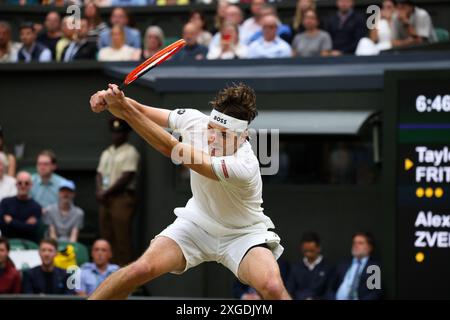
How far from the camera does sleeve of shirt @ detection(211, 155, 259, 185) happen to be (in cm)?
736

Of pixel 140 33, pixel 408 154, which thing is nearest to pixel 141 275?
pixel 408 154

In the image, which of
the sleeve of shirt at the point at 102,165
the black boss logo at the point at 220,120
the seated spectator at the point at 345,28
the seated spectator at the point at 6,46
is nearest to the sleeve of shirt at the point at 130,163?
the sleeve of shirt at the point at 102,165

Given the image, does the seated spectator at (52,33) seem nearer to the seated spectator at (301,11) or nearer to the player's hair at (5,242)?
the seated spectator at (301,11)

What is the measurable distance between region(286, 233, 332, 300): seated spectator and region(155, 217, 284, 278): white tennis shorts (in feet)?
12.7

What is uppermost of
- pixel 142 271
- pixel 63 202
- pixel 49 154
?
pixel 49 154

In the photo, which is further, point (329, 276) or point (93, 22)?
point (93, 22)

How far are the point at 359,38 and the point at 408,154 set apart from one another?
2552 millimetres

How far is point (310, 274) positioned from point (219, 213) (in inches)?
168

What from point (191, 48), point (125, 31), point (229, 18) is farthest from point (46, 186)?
point (229, 18)

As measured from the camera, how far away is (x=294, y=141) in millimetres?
12711

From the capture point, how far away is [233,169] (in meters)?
7.38

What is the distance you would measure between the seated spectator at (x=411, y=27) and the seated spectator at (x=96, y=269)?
13.9ft

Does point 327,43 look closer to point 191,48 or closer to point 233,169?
point 191,48
